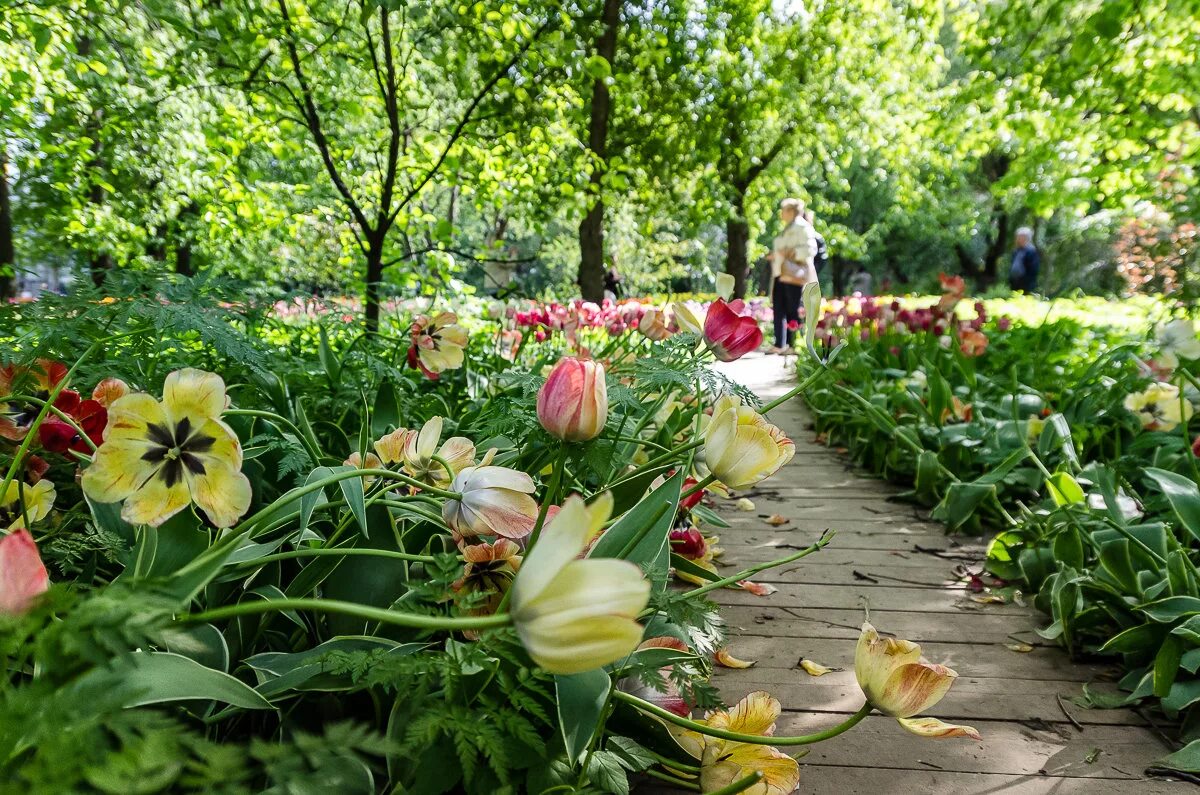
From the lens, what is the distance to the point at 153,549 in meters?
0.85

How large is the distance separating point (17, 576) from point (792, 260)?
27.2ft

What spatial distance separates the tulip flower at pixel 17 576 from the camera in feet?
1.66

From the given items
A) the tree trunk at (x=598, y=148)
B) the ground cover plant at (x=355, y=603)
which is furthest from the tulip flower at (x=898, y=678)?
the tree trunk at (x=598, y=148)

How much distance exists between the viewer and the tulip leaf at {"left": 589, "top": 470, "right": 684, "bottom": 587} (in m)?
0.94

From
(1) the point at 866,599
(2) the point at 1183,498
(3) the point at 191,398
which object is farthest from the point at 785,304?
(3) the point at 191,398

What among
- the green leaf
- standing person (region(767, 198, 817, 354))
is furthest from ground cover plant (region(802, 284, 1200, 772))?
standing person (region(767, 198, 817, 354))

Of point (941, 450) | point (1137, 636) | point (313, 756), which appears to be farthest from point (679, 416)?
point (941, 450)

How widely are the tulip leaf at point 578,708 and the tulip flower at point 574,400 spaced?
254 mm

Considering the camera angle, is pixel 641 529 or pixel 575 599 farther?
pixel 641 529

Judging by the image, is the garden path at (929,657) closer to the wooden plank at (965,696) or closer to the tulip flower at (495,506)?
the wooden plank at (965,696)

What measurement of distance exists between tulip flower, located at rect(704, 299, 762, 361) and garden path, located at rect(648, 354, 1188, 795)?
2.13ft

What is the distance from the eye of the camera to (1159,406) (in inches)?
95.0

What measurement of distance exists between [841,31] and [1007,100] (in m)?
5.35

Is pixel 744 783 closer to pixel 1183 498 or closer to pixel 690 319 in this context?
pixel 690 319
